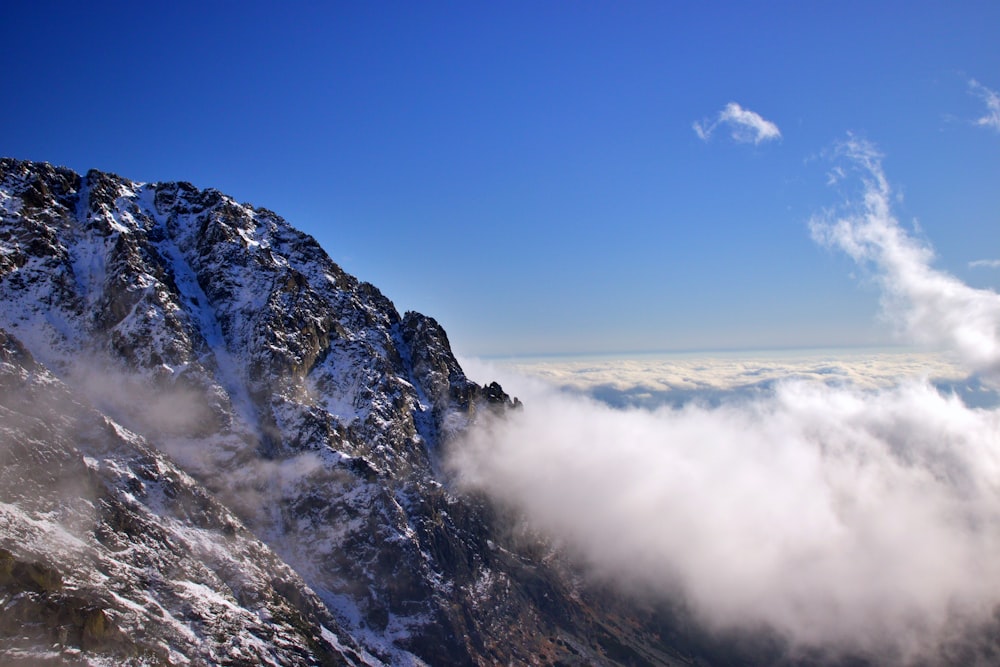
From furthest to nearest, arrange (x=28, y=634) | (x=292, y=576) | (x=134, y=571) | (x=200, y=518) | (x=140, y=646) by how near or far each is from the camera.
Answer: (x=292, y=576), (x=200, y=518), (x=134, y=571), (x=140, y=646), (x=28, y=634)

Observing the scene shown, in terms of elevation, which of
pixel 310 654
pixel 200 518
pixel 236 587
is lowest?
pixel 310 654

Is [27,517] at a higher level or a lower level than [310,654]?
higher

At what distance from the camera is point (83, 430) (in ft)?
557

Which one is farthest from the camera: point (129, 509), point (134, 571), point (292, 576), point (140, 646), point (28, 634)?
point (292, 576)

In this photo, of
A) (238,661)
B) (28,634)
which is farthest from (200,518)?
(28,634)

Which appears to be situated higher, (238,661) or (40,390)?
(40,390)

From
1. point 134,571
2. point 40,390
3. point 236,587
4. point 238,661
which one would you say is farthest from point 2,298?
point 238,661

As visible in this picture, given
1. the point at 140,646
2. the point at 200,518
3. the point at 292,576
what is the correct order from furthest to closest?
the point at 292,576 → the point at 200,518 → the point at 140,646

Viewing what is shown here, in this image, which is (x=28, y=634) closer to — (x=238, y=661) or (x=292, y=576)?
(x=238, y=661)

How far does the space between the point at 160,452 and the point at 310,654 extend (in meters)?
79.4

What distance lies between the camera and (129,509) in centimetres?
15975

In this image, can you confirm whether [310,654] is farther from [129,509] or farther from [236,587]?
[129,509]

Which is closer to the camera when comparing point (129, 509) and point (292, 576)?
point (129, 509)

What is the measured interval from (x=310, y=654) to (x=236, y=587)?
2838 centimetres
